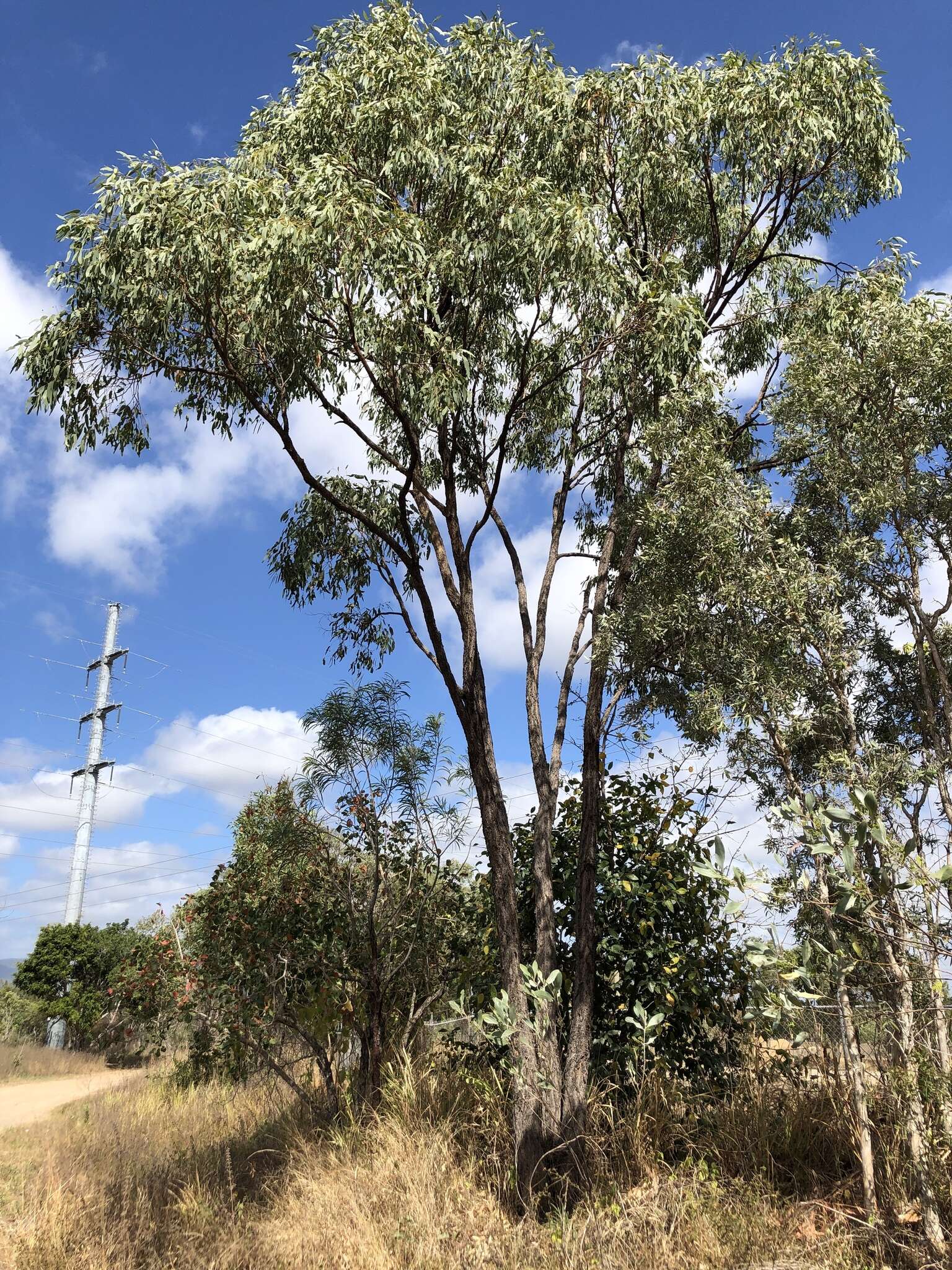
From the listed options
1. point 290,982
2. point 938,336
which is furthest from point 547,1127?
point 938,336

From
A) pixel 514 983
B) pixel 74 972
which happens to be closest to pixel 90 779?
pixel 74 972

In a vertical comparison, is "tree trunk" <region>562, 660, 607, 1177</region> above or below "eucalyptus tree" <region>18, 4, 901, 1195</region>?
below

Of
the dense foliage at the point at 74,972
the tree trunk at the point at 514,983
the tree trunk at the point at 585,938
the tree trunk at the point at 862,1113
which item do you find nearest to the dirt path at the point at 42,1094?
the dense foliage at the point at 74,972

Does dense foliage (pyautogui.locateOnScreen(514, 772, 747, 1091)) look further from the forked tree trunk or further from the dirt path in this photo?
the dirt path

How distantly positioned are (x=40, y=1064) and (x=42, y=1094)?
183 inches

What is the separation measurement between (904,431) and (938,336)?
0.72 m

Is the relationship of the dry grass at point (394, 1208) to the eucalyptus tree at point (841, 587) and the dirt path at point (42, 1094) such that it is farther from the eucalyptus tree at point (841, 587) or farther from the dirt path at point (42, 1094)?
the dirt path at point (42, 1094)

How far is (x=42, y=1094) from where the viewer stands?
1609cm

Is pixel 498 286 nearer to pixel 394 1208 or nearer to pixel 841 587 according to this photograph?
pixel 841 587

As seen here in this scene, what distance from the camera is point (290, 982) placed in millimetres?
9445

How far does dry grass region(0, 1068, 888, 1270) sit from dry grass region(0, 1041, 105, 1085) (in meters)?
12.2

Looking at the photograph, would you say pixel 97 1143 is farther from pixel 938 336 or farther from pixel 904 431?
pixel 938 336

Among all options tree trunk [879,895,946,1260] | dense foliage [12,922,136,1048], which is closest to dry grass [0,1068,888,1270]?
tree trunk [879,895,946,1260]

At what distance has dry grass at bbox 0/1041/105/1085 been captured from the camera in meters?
19.3
